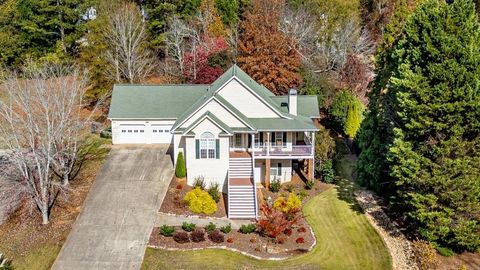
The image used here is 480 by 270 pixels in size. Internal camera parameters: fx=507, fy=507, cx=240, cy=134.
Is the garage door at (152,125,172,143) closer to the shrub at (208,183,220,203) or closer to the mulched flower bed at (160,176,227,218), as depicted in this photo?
the mulched flower bed at (160,176,227,218)

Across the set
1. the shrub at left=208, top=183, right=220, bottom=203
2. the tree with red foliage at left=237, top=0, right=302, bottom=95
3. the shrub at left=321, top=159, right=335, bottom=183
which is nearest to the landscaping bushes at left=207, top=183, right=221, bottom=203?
the shrub at left=208, top=183, right=220, bottom=203

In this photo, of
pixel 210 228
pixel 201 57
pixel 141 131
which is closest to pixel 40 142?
pixel 141 131

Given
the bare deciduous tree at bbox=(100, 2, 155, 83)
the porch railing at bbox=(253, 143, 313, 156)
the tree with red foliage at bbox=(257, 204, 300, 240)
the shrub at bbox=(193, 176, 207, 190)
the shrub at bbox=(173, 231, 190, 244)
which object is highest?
the bare deciduous tree at bbox=(100, 2, 155, 83)

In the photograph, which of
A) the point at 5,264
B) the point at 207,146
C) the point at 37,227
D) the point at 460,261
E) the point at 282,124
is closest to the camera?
the point at 5,264

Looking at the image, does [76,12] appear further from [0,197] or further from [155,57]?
[0,197]

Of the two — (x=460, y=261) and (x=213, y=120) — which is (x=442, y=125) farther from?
(x=213, y=120)

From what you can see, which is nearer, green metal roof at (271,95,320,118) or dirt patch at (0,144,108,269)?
dirt patch at (0,144,108,269)

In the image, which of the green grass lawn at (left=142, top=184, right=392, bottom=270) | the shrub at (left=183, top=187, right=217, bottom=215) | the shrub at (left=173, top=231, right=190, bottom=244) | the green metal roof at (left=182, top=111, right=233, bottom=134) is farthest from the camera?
the green metal roof at (left=182, top=111, right=233, bottom=134)
